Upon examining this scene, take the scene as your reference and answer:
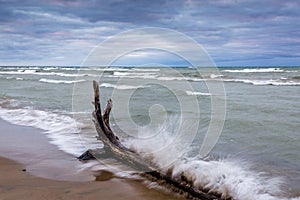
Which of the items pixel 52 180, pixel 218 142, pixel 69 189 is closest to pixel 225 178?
pixel 69 189

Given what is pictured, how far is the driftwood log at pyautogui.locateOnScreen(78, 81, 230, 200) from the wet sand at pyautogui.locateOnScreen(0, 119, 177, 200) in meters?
0.17

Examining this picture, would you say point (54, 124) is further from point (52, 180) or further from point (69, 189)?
point (69, 189)

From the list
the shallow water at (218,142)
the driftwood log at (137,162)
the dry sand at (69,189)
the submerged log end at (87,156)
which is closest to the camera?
the driftwood log at (137,162)

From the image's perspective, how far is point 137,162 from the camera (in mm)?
4988

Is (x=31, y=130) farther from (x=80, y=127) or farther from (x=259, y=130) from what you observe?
(x=259, y=130)

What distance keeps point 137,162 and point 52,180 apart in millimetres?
1268

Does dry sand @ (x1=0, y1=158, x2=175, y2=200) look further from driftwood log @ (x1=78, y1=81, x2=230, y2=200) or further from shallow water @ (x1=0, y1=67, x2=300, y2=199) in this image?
shallow water @ (x1=0, y1=67, x2=300, y2=199)

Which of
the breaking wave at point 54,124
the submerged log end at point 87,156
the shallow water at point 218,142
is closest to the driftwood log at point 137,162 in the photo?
the submerged log end at point 87,156

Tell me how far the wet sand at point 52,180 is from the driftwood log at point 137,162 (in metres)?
0.17

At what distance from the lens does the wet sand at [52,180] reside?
167 inches

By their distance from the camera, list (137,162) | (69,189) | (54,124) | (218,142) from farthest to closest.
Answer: (54,124) → (218,142) → (137,162) → (69,189)

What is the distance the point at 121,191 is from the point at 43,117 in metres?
7.12

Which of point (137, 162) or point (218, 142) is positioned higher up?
point (137, 162)

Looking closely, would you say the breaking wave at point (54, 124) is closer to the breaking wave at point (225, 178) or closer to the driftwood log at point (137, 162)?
the driftwood log at point (137, 162)
